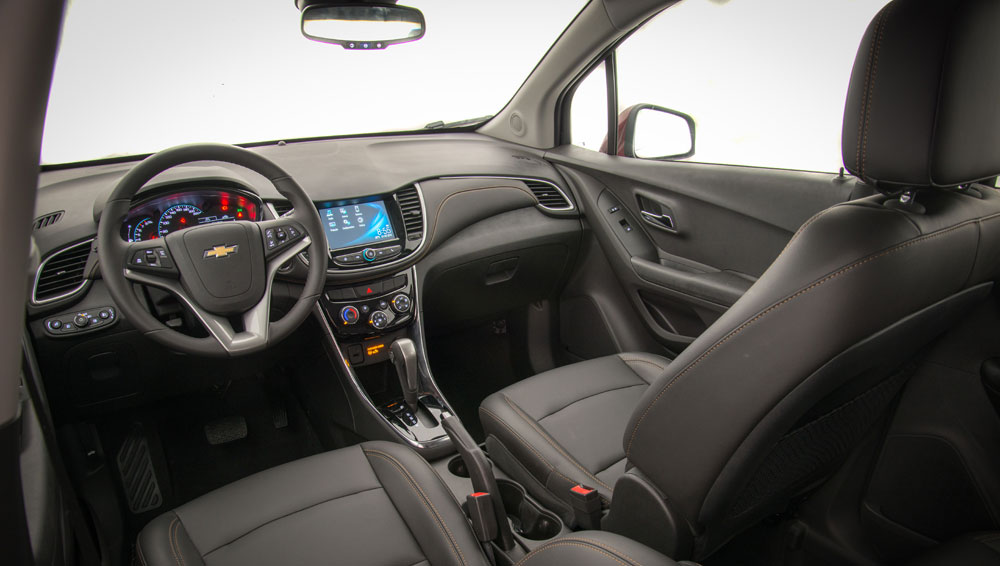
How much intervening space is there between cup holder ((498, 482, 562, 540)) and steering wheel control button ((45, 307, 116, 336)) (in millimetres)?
1180

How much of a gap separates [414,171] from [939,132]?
1.80 metres

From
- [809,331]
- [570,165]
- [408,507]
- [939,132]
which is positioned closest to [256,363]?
[408,507]

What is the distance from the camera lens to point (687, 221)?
234cm

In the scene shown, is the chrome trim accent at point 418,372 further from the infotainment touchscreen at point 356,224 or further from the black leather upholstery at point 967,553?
the black leather upholstery at point 967,553

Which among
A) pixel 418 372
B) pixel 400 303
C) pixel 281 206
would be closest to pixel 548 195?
pixel 400 303

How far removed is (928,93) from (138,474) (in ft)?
8.09

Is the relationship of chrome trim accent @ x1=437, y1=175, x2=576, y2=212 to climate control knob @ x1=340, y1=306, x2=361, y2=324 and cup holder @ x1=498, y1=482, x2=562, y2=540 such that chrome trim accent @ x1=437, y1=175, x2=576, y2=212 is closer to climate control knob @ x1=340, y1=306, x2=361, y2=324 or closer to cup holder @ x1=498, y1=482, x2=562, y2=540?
climate control knob @ x1=340, y1=306, x2=361, y2=324

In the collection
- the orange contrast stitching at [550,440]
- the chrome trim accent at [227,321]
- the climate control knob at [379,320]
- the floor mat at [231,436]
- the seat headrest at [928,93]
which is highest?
the seat headrest at [928,93]

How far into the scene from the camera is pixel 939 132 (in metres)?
0.95

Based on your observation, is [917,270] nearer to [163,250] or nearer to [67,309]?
[163,250]

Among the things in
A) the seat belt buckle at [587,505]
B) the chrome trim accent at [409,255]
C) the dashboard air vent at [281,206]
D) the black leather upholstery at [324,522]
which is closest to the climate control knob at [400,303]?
the chrome trim accent at [409,255]

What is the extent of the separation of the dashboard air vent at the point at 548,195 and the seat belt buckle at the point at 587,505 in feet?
4.43

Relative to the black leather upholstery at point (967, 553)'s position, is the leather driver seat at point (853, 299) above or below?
above

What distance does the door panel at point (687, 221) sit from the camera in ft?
6.61
